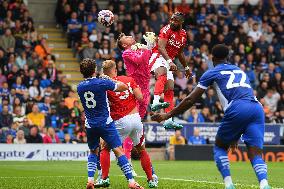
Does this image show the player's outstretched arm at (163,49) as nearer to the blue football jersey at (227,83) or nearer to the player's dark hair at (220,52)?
the player's dark hair at (220,52)

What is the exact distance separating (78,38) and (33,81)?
184 inches

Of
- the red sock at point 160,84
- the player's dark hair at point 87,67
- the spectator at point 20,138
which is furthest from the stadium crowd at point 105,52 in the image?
the player's dark hair at point 87,67

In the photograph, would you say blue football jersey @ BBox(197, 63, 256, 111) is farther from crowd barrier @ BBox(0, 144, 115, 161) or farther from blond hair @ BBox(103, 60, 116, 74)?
crowd barrier @ BBox(0, 144, 115, 161)

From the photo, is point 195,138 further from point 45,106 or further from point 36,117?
point 36,117

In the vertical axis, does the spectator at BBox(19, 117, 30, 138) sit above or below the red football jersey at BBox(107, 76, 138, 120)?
below

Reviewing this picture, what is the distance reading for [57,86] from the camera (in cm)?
3061

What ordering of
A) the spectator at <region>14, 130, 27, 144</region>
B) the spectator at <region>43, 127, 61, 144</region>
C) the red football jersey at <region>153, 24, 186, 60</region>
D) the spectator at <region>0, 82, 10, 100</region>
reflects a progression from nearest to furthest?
the red football jersey at <region>153, 24, 186, 60</region> → the spectator at <region>14, 130, 27, 144</region> → the spectator at <region>43, 127, 61, 144</region> → the spectator at <region>0, 82, 10, 100</region>

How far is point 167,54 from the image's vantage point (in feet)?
58.6

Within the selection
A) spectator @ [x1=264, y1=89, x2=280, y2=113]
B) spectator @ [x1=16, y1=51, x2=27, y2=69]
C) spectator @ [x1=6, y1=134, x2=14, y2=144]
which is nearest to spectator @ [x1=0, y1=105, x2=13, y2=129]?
spectator @ [x1=6, y1=134, x2=14, y2=144]

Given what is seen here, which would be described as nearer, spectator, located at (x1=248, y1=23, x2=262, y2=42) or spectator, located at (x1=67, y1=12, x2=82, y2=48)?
spectator, located at (x1=67, y1=12, x2=82, y2=48)

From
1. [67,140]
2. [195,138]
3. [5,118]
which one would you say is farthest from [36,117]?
[195,138]

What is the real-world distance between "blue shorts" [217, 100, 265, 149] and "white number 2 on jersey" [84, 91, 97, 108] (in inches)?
100

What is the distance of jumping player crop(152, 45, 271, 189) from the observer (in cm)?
1262

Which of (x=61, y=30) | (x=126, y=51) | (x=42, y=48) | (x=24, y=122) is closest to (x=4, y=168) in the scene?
(x=24, y=122)
